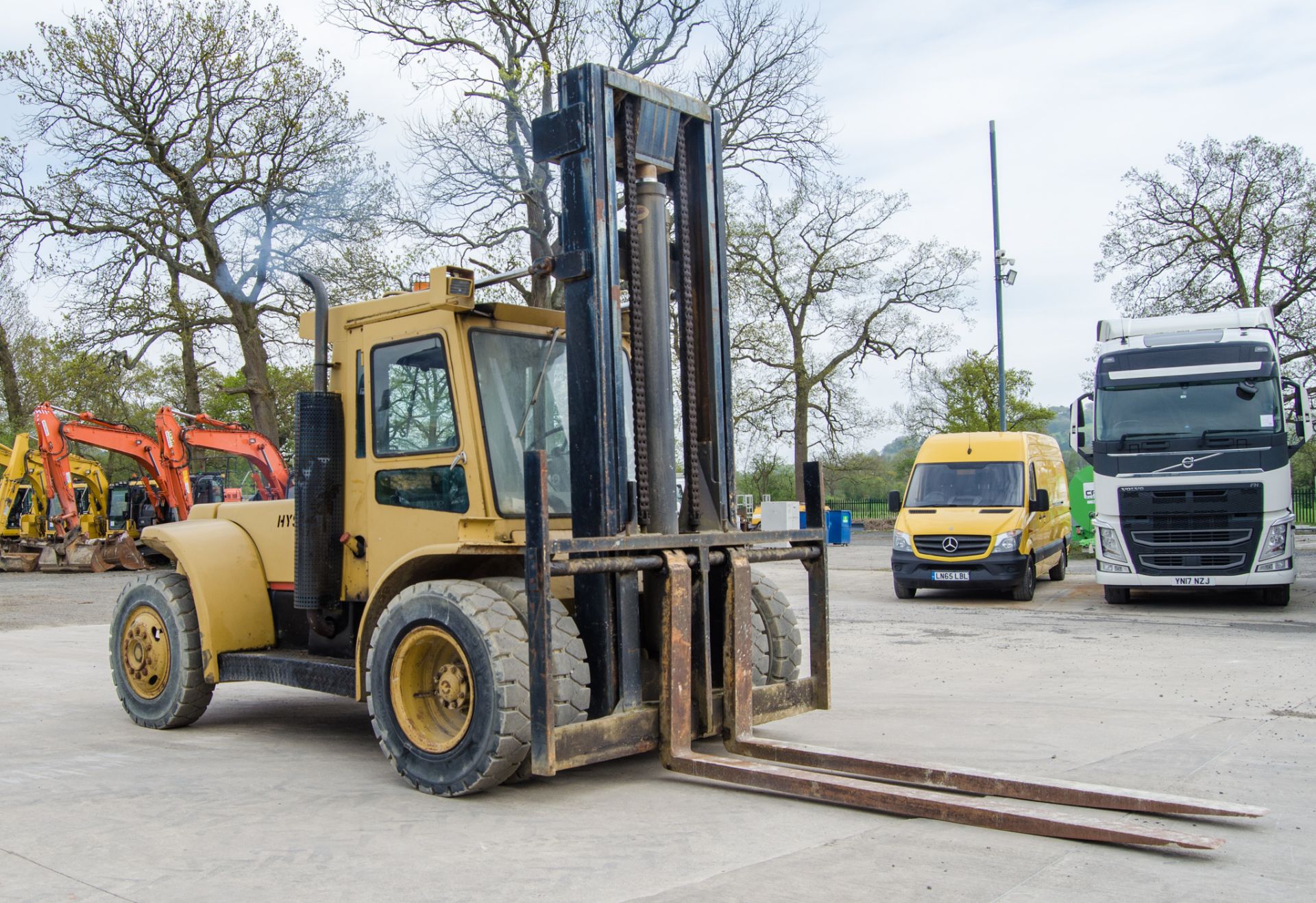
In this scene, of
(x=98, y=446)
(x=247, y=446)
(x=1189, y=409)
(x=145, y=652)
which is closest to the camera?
(x=145, y=652)

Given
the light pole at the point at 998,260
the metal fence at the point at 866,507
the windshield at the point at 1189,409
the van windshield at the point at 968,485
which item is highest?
the light pole at the point at 998,260

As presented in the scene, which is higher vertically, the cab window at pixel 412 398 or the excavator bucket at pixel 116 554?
the cab window at pixel 412 398

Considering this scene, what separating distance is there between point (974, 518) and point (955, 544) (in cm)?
48

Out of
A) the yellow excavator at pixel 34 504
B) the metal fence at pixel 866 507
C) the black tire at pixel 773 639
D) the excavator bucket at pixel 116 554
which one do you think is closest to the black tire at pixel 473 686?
the black tire at pixel 773 639

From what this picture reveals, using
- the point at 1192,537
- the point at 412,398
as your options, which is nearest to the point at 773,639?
the point at 412,398

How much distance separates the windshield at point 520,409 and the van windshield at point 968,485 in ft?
39.9

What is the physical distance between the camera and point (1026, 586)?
16.8 m

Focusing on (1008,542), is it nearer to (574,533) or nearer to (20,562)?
(574,533)

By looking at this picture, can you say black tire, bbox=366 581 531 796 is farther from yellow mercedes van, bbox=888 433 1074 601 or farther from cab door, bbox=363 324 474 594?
yellow mercedes van, bbox=888 433 1074 601

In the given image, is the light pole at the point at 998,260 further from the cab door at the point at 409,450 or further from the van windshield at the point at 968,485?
the cab door at the point at 409,450

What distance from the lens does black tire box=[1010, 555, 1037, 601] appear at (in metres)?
16.7

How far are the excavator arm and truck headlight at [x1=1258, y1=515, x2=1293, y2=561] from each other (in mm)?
21535

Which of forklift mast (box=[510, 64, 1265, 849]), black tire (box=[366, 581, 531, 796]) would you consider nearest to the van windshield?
forklift mast (box=[510, 64, 1265, 849])

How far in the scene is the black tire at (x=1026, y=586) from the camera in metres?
16.7
